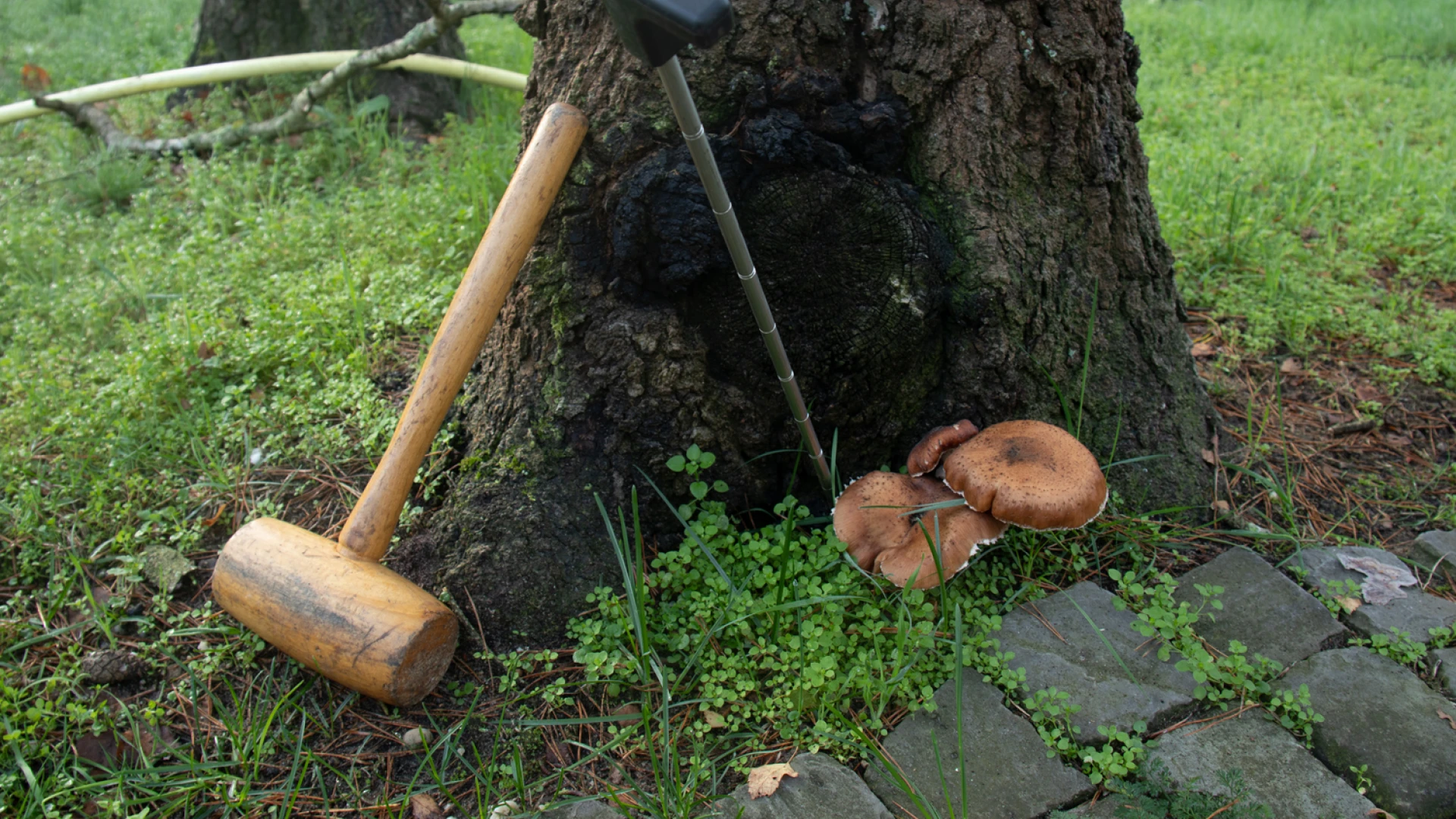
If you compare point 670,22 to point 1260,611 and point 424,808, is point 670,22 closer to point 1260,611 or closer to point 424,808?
point 424,808

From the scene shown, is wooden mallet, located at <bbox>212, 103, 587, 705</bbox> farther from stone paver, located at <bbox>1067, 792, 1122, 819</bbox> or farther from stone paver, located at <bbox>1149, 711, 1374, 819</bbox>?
stone paver, located at <bbox>1149, 711, 1374, 819</bbox>

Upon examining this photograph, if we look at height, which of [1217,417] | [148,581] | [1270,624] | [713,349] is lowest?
[148,581]

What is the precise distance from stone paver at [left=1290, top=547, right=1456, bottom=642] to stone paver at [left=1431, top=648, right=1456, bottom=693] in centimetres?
5

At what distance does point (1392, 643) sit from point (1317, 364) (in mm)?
1457

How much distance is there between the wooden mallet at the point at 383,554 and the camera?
2.01 metres

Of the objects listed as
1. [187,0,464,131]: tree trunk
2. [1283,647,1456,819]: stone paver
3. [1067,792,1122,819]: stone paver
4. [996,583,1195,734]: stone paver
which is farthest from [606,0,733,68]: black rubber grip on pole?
[187,0,464,131]: tree trunk

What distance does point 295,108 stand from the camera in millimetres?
4863

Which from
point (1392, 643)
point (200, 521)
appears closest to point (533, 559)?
point (200, 521)

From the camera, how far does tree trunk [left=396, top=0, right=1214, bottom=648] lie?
2.26 m

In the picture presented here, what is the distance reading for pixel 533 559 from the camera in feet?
Answer: 7.64

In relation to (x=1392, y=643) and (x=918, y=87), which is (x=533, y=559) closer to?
(x=918, y=87)

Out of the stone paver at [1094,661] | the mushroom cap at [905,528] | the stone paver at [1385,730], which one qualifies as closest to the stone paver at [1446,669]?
the stone paver at [1385,730]

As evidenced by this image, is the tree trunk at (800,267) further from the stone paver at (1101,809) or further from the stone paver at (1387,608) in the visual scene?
the stone paver at (1101,809)

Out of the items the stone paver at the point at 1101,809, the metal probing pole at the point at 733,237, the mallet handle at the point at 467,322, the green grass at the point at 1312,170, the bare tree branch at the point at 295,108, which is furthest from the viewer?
the bare tree branch at the point at 295,108
